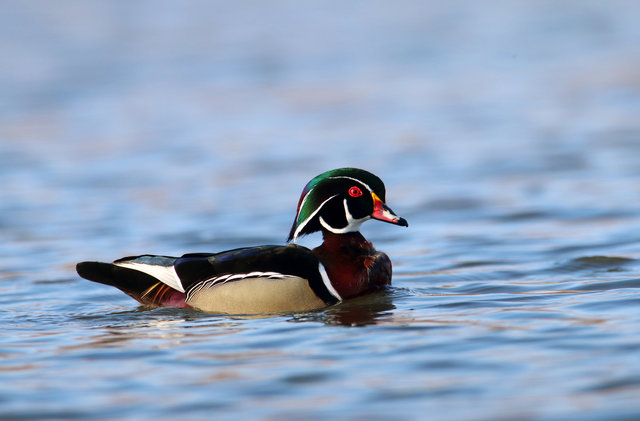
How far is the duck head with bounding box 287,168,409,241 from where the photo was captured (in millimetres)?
9633

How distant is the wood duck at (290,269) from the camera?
9086mm

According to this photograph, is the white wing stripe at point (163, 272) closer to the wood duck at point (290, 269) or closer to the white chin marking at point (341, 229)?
the wood duck at point (290, 269)

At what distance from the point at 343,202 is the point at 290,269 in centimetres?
86

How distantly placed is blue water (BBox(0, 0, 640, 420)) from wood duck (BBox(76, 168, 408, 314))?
0.19 meters

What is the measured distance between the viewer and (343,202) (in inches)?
381

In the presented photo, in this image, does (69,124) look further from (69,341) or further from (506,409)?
(506,409)

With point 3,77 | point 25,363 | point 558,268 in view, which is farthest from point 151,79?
point 25,363

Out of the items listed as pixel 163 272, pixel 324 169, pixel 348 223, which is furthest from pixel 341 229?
pixel 324 169

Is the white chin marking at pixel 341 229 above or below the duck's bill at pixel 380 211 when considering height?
below

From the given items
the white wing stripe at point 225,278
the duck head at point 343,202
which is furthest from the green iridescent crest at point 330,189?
the white wing stripe at point 225,278

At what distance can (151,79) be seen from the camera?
1030 inches

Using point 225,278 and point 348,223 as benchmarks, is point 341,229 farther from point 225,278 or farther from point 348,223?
point 225,278

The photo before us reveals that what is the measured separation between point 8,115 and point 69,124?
5.16 feet

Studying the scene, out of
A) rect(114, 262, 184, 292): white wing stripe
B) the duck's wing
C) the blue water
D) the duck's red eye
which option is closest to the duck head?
the duck's red eye
